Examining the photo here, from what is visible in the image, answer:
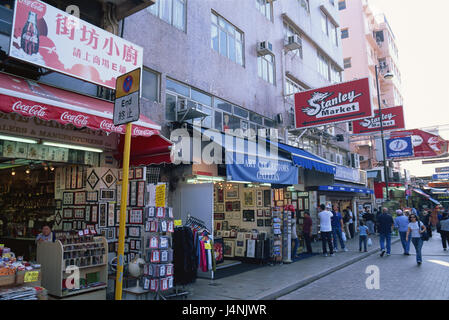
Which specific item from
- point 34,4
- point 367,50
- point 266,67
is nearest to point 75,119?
point 34,4

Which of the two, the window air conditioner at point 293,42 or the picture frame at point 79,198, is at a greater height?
the window air conditioner at point 293,42

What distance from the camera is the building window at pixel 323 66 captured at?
2230cm

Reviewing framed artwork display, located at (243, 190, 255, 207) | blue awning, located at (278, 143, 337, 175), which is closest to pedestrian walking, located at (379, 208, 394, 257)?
blue awning, located at (278, 143, 337, 175)

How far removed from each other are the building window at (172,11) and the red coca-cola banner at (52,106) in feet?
15.4

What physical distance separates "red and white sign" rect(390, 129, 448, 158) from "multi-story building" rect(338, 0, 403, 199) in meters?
4.54

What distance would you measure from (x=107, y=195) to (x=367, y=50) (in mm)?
34879

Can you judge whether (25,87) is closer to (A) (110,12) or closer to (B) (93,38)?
(B) (93,38)

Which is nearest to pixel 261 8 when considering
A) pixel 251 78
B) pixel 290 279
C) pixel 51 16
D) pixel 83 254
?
pixel 251 78

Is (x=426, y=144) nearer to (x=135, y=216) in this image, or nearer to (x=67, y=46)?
(x=135, y=216)

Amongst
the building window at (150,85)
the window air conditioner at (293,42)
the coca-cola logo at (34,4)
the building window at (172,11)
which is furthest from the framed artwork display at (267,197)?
the coca-cola logo at (34,4)

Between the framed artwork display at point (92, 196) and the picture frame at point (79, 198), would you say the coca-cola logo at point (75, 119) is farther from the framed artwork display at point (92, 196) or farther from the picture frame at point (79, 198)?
the picture frame at point (79, 198)

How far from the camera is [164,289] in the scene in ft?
22.0

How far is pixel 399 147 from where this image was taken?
25000mm

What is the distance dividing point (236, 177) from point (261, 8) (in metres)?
10.9
